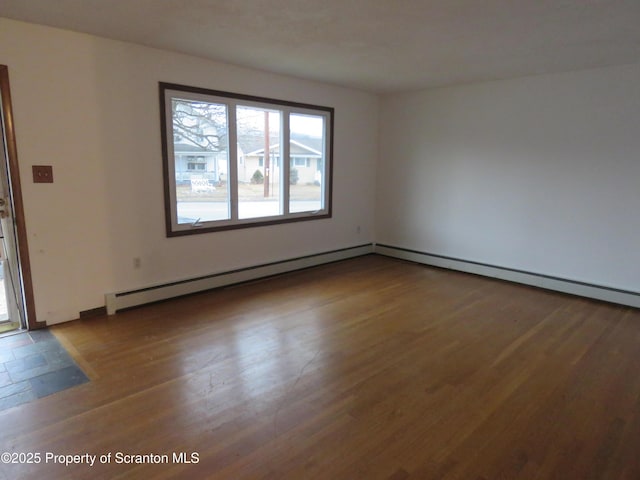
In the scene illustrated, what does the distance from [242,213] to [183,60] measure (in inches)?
68.1

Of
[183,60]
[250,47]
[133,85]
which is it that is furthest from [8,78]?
[250,47]

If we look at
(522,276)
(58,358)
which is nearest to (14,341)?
(58,358)

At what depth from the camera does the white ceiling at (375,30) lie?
2672 mm

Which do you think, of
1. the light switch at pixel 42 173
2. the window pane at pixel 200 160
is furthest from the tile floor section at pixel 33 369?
the window pane at pixel 200 160

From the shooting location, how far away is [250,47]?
3.67m

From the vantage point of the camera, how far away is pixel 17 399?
242 cm

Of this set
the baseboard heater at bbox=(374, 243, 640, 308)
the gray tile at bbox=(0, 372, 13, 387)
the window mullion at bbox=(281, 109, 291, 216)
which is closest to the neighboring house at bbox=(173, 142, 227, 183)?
the window mullion at bbox=(281, 109, 291, 216)

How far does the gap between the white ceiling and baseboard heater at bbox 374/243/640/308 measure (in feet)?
7.55

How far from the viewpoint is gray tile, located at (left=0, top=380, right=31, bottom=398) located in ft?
8.14

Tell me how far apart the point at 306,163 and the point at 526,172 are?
8.97 feet

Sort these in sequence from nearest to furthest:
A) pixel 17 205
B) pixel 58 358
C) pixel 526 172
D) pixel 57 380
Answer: pixel 57 380
pixel 58 358
pixel 17 205
pixel 526 172

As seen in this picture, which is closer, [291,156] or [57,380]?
[57,380]

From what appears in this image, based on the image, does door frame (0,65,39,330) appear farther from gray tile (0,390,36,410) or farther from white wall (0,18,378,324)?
gray tile (0,390,36,410)

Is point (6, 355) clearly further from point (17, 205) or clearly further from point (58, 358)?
point (17, 205)
